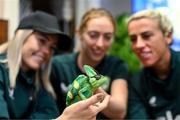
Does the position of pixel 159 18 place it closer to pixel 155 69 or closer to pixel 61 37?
pixel 155 69

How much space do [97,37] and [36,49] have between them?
0.29 m

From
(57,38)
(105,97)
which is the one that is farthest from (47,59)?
(105,97)

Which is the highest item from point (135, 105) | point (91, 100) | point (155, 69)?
point (91, 100)

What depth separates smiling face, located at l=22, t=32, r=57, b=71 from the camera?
135 cm

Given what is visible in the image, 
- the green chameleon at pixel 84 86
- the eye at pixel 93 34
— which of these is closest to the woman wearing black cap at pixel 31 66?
the eye at pixel 93 34

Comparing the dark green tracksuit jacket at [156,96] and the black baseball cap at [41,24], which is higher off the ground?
the black baseball cap at [41,24]

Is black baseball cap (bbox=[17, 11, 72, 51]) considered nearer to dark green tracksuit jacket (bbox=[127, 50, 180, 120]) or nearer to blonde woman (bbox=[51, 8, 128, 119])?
blonde woman (bbox=[51, 8, 128, 119])

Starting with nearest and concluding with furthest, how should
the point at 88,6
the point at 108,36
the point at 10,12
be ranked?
the point at 108,36
the point at 10,12
the point at 88,6

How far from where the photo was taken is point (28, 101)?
1.37 m

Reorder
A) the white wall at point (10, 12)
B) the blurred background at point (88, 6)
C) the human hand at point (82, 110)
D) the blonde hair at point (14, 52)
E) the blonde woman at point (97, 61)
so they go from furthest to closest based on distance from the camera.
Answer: the blurred background at point (88, 6) < the white wall at point (10, 12) < the blonde woman at point (97, 61) < the blonde hair at point (14, 52) < the human hand at point (82, 110)

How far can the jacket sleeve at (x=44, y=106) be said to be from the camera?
1.38 meters

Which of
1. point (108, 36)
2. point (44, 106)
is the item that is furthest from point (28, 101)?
point (108, 36)

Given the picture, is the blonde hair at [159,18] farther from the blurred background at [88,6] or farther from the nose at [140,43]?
the blurred background at [88,6]

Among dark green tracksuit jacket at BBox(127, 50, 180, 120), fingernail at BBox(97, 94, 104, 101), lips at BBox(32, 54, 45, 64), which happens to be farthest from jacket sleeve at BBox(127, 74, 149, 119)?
fingernail at BBox(97, 94, 104, 101)
